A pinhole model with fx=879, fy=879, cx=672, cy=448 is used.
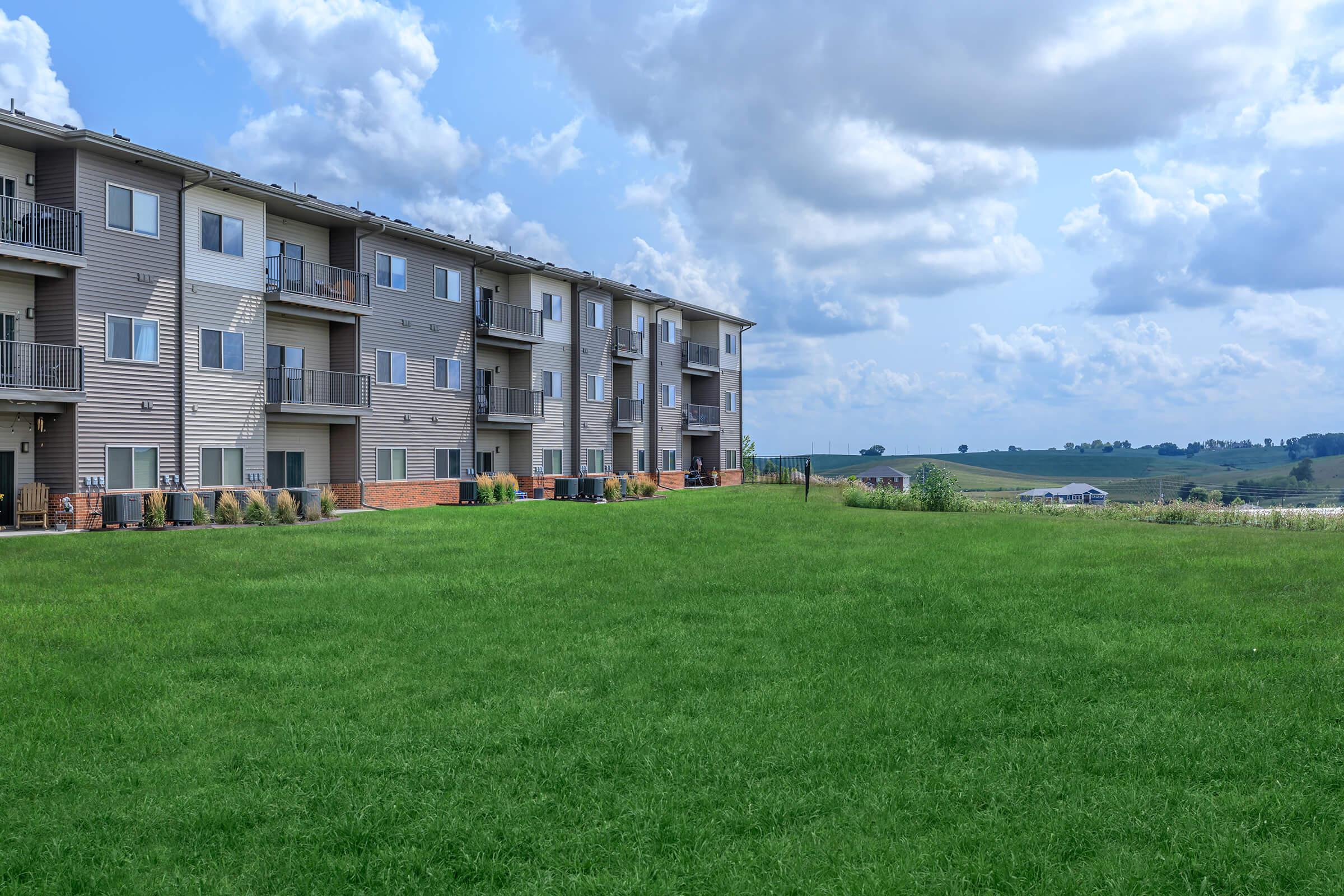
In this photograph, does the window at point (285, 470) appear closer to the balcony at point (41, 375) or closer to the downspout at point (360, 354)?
the downspout at point (360, 354)

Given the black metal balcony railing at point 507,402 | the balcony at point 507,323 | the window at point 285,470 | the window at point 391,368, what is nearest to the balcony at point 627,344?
the balcony at point 507,323

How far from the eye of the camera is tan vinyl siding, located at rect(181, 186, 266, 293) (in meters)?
27.0

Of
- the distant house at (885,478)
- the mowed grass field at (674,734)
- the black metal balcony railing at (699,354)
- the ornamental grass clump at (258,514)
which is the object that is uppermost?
the black metal balcony railing at (699,354)

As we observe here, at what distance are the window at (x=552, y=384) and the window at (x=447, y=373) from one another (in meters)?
5.19

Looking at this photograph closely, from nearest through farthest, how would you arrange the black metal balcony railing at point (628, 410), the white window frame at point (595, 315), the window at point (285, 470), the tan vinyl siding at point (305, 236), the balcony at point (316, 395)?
1. the balcony at point (316, 395)
2. the window at point (285, 470)
3. the tan vinyl siding at point (305, 236)
4. the white window frame at point (595, 315)
5. the black metal balcony railing at point (628, 410)

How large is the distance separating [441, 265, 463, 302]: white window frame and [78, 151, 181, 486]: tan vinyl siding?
11.4 meters

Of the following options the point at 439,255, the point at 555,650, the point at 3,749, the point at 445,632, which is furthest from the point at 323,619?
the point at 439,255

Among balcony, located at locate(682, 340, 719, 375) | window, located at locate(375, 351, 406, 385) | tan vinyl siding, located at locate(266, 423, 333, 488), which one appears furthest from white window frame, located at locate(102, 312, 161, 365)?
balcony, located at locate(682, 340, 719, 375)

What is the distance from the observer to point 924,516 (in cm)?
2795

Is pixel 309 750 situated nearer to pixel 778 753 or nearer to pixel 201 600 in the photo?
pixel 778 753

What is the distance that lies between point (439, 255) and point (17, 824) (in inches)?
1321

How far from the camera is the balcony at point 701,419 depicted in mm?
55281

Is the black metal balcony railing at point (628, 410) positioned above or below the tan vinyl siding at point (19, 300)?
below

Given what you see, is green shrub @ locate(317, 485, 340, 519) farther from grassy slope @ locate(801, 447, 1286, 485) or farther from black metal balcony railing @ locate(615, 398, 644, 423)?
grassy slope @ locate(801, 447, 1286, 485)
